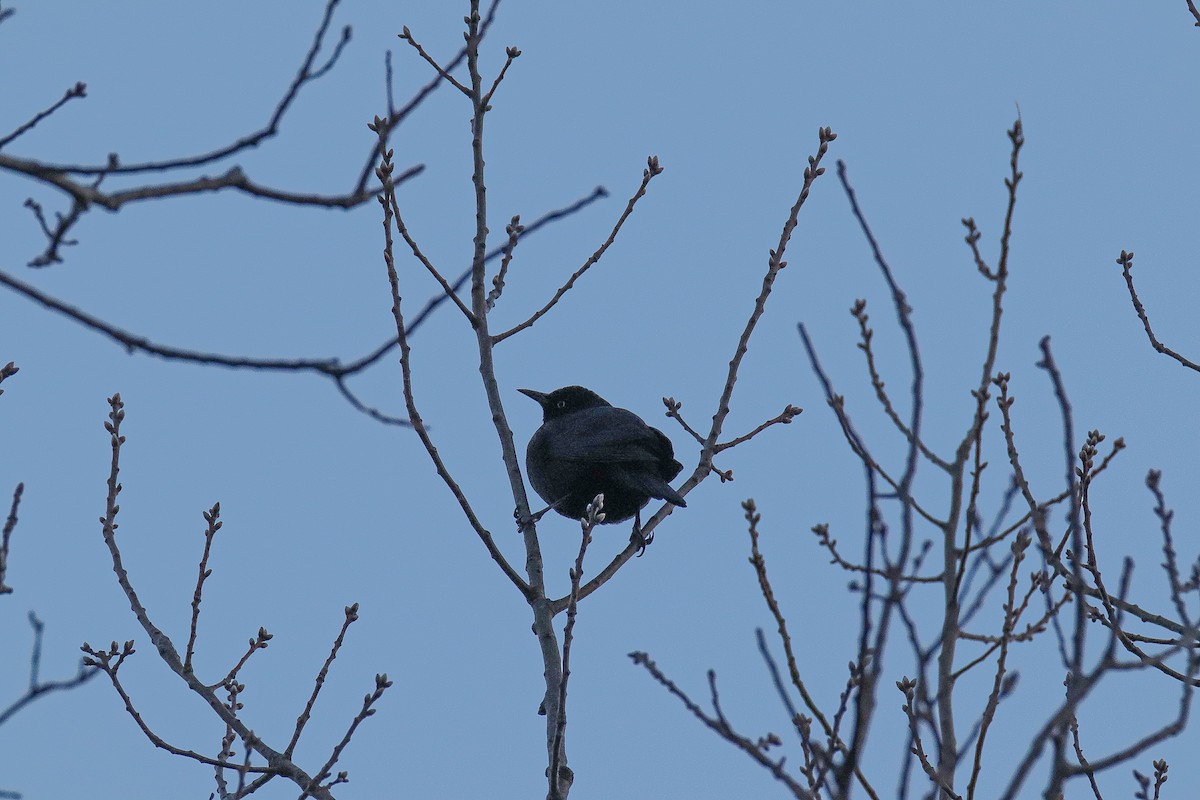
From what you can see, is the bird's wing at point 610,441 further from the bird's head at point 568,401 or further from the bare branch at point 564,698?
the bare branch at point 564,698

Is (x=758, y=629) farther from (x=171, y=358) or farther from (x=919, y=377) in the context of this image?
(x=171, y=358)

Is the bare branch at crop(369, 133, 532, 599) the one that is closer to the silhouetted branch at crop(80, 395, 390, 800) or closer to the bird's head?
the silhouetted branch at crop(80, 395, 390, 800)

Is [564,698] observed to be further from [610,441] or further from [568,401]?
[568,401]

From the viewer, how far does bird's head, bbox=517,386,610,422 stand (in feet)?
29.9

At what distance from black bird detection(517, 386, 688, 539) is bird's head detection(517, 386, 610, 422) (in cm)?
90

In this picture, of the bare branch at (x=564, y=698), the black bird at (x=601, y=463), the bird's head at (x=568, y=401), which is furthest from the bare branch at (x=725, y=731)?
the bird's head at (x=568, y=401)

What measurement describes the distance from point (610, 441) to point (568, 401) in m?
1.65

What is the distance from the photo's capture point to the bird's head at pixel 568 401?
9109 millimetres

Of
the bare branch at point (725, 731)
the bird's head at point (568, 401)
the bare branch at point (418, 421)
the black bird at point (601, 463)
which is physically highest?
the bird's head at point (568, 401)

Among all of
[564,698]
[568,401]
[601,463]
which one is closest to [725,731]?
[564,698]

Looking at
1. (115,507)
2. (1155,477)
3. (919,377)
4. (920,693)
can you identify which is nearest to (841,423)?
(919,377)

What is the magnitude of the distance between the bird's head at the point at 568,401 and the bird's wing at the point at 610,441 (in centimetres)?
101

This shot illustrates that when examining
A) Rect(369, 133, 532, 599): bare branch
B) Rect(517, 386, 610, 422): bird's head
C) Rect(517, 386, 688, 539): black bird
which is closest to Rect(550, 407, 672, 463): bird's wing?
Rect(517, 386, 688, 539): black bird

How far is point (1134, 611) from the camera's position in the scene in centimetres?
431
